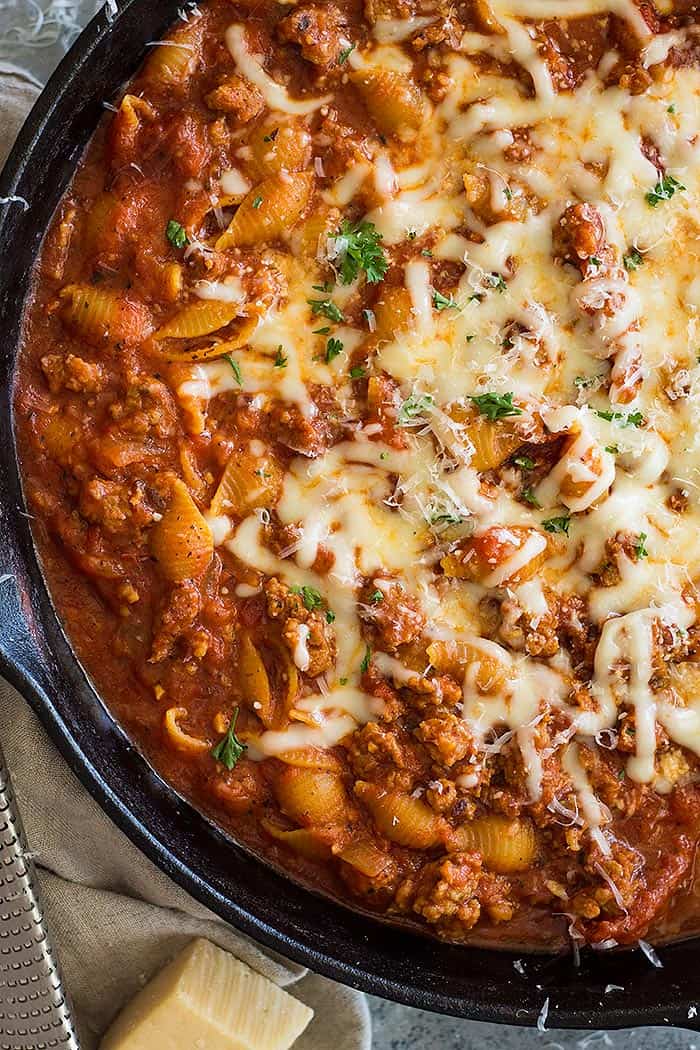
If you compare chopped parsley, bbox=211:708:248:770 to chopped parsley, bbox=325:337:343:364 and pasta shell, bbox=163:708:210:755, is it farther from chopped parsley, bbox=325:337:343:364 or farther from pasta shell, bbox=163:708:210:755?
chopped parsley, bbox=325:337:343:364

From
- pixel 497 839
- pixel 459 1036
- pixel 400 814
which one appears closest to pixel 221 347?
pixel 400 814

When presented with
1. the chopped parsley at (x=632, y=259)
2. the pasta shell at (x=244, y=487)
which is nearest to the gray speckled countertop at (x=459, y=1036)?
the pasta shell at (x=244, y=487)

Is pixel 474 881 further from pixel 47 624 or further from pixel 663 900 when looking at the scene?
pixel 47 624

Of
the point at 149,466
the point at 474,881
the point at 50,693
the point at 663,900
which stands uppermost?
the point at 149,466

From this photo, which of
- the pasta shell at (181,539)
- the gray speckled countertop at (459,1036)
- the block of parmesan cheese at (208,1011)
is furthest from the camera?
the gray speckled countertop at (459,1036)

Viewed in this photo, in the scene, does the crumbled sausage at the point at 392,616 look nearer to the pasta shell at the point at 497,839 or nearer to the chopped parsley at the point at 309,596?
the chopped parsley at the point at 309,596

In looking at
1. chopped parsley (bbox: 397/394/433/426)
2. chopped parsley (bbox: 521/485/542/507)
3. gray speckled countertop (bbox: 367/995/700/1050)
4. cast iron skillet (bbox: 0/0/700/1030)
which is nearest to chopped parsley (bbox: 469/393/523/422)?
chopped parsley (bbox: 397/394/433/426)

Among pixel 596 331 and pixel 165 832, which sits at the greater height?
pixel 596 331

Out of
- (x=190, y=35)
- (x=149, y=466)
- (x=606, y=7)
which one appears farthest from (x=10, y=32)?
(x=606, y=7)
